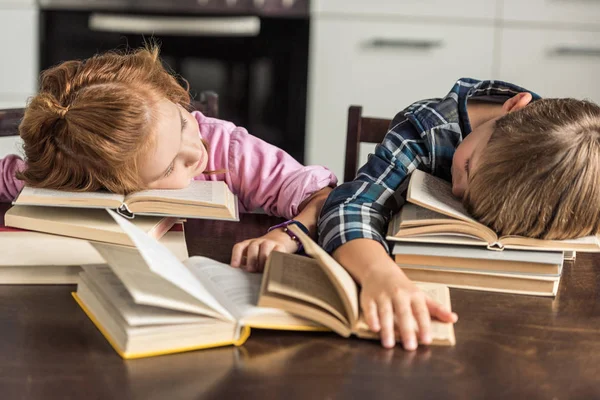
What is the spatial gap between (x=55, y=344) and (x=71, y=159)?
405 millimetres

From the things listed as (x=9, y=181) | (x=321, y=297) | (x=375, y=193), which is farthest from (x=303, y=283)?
(x=9, y=181)

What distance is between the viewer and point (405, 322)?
0.85m

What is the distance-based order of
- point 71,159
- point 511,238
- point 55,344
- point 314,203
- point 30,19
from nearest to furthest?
point 55,344, point 511,238, point 71,159, point 314,203, point 30,19

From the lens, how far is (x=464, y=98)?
137 centimetres

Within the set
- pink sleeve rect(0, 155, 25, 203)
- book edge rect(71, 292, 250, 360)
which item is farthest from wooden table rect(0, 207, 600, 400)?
pink sleeve rect(0, 155, 25, 203)

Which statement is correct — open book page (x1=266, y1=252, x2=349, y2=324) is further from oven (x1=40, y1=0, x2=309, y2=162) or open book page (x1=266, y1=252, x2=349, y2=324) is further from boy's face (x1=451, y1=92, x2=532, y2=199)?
oven (x1=40, y1=0, x2=309, y2=162)

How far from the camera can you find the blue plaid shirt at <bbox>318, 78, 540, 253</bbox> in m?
1.16

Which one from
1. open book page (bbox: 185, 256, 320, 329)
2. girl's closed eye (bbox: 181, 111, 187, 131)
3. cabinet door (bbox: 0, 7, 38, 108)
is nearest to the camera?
open book page (bbox: 185, 256, 320, 329)

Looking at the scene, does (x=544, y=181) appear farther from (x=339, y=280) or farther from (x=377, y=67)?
(x=377, y=67)

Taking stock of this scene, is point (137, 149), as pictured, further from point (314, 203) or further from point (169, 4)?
point (169, 4)

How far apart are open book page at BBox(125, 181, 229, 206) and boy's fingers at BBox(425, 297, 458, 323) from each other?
1.14 ft

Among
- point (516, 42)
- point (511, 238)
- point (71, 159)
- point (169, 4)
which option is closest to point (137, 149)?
point (71, 159)

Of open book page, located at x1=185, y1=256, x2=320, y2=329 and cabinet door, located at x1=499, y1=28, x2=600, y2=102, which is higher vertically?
cabinet door, located at x1=499, y1=28, x2=600, y2=102

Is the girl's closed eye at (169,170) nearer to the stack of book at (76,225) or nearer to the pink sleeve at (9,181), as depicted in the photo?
the stack of book at (76,225)
